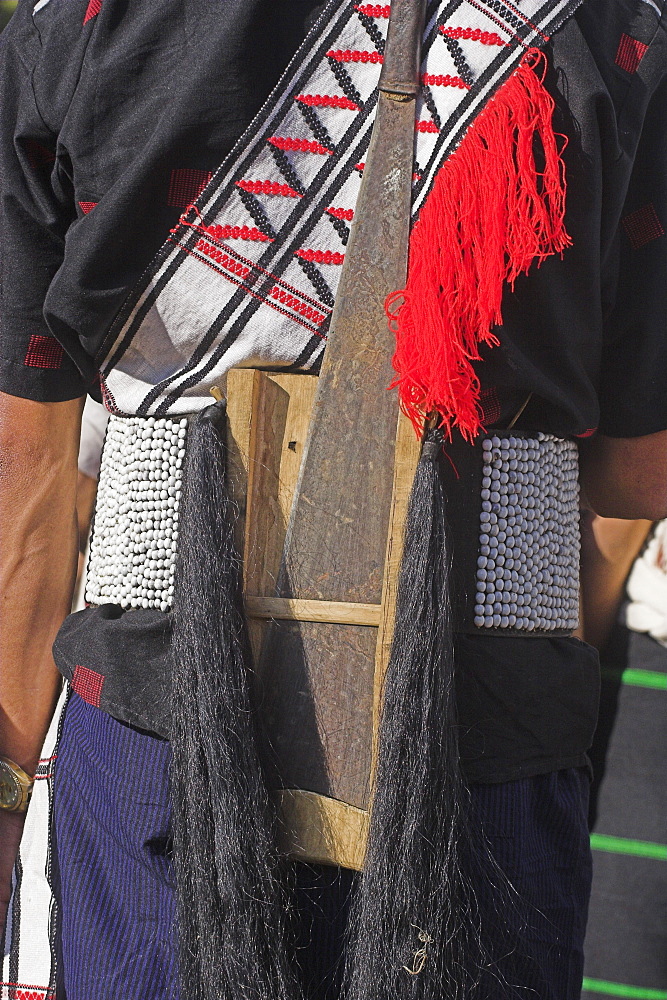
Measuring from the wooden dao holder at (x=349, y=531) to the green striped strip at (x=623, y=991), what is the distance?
1.94 meters

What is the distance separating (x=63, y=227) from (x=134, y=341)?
0.68ft

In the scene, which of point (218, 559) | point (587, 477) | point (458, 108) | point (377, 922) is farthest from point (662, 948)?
point (458, 108)

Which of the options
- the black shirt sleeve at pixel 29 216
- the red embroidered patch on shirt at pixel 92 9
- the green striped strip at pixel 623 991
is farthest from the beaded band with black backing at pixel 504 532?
the green striped strip at pixel 623 991

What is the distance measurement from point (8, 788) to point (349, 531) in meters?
0.68

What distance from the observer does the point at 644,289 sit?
1.13 m

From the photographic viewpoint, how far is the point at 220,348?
1002mm

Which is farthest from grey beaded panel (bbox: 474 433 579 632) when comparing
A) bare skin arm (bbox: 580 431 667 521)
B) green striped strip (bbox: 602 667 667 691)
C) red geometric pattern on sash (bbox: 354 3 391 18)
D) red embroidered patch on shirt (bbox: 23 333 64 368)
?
green striped strip (bbox: 602 667 667 691)

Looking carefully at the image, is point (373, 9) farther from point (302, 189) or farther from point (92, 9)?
point (92, 9)

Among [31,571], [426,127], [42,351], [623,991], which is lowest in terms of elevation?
[623,991]

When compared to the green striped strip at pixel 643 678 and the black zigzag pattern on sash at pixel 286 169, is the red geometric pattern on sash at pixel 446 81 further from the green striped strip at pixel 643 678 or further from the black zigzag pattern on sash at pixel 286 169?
the green striped strip at pixel 643 678

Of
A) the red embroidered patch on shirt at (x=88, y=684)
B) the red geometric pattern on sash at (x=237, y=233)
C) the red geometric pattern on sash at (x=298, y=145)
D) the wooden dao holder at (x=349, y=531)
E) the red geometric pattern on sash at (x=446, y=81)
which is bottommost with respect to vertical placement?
the red embroidered patch on shirt at (x=88, y=684)

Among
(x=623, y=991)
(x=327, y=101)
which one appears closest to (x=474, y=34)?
(x=327, y=101)

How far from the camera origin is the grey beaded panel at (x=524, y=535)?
0.99m

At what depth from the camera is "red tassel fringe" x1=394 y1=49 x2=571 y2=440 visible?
906mm
